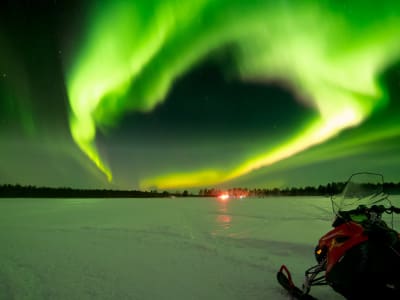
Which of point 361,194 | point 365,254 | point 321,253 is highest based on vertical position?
point 361,194

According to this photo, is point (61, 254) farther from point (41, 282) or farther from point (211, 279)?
point (211, 279)

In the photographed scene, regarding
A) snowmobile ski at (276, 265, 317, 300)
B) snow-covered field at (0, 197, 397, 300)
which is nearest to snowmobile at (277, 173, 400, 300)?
snowmobile ski at (276, 265, 317, 300)

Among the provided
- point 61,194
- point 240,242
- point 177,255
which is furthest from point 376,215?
point 61,194


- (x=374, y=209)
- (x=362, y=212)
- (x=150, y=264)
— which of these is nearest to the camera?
(x=374, y=209)

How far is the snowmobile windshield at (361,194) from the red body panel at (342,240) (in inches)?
14.2

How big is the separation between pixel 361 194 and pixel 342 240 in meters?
0.89

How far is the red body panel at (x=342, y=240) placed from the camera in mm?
3131

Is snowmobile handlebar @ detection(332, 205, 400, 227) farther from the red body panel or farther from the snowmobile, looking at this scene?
the red body panel

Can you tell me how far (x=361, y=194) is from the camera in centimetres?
396

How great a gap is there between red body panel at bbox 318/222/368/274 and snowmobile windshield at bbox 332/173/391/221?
0.36 m

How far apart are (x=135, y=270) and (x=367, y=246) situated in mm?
4058

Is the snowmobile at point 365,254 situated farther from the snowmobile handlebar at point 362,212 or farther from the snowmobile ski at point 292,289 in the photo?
the snowmobile ski at point 292,289

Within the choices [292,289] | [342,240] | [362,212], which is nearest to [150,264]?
[292,289]

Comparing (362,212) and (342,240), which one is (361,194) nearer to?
(362,212)
